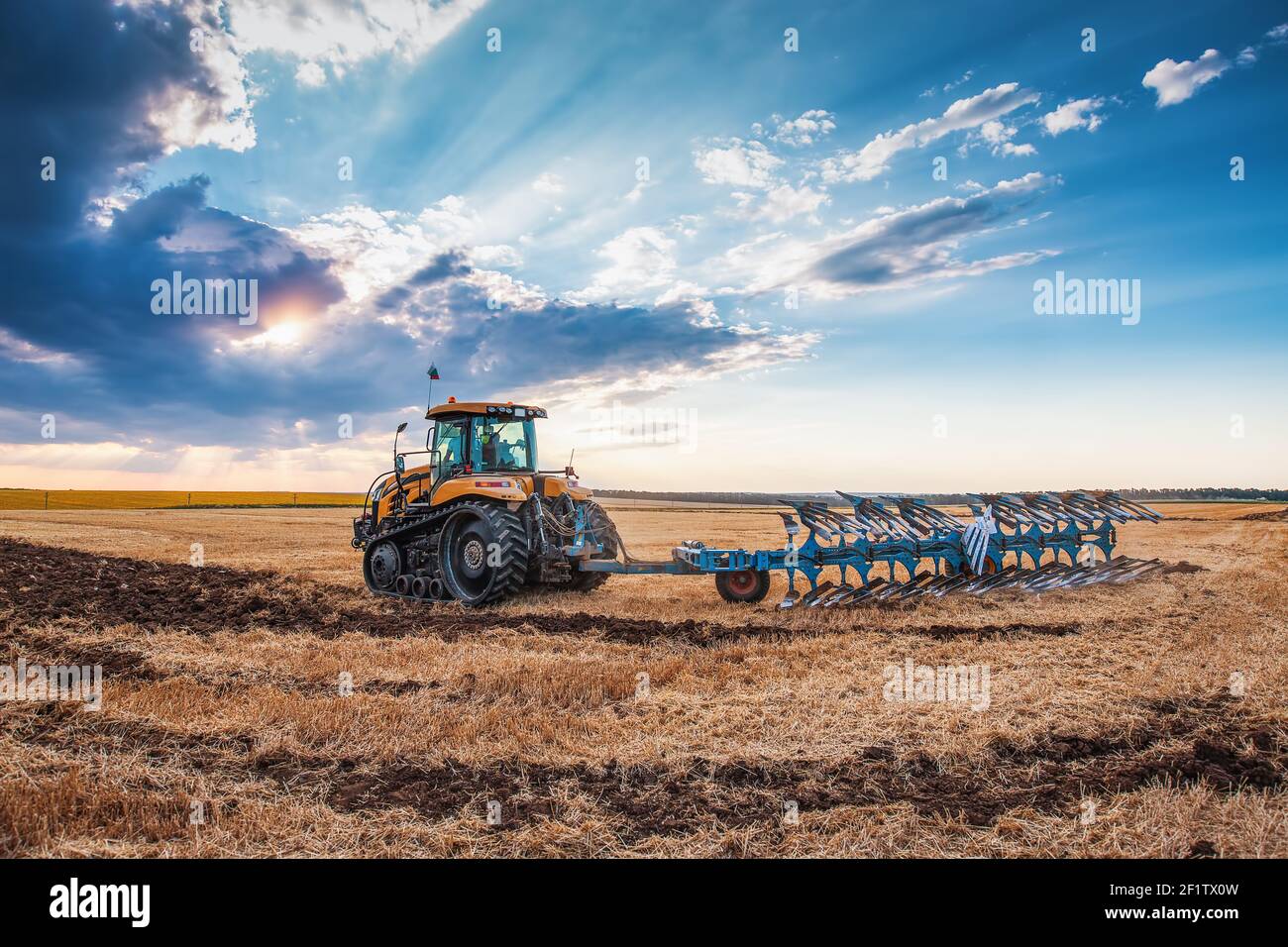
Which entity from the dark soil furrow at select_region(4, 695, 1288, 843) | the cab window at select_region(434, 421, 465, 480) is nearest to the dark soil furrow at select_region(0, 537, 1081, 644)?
the cab window at select_region(434, 421, 465, 480)

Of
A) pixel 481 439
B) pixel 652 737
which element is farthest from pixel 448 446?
pixel 652 737

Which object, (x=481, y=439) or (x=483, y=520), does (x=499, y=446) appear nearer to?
(x=481, y=439)

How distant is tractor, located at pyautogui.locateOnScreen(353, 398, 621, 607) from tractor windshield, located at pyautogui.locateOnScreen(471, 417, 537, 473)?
0.01 m

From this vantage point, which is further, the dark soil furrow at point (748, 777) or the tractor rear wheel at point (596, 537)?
the tractor rear wheel at point (596, 537)

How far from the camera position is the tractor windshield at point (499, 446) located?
11.3 metres

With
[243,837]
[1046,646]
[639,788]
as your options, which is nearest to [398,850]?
[243,837]

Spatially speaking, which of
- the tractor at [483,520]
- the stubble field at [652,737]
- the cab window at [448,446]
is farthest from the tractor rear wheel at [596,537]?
the stubble field at [652,737]

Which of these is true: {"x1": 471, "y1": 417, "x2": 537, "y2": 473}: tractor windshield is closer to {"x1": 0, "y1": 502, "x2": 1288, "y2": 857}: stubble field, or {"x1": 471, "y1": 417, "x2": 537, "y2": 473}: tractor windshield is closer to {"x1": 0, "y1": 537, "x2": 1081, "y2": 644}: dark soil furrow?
{"x1": 0, "y1": 537, "x2": 1081, "y2": 644}: dark soil furrow

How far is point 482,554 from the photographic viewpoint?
35.3ft

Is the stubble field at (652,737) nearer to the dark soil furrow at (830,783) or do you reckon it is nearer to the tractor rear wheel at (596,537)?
the dark soil furrow at (830,783)

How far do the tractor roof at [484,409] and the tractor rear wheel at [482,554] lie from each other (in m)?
1.46

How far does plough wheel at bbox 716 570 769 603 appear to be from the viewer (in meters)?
10.6

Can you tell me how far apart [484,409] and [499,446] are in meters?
0.61

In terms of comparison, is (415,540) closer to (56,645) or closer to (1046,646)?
A: (56,645)
